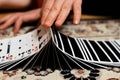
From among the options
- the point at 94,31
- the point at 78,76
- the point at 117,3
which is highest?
the point at 117,3

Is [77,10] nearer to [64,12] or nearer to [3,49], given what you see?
[64,12]

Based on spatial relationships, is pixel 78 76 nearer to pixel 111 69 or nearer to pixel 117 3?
pixel 111 69

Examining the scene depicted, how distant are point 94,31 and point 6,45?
0.34m

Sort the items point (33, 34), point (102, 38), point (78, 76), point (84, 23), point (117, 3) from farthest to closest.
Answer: point (117, 3), point (84, 23), point (102, 38), point (33, 34), point (78, 76)

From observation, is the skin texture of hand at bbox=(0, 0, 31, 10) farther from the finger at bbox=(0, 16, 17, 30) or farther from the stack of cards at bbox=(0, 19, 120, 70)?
the stack of cards at bbox=(0, 19, 120, 70)

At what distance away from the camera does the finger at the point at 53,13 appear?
2.00 ft

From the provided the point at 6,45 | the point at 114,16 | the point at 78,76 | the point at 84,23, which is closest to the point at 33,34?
the point at 6,45

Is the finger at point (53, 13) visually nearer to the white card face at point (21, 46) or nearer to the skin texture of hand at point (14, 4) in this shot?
the white card face at point (21, 46)

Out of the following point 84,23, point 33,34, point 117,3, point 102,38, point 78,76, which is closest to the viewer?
point 78,76

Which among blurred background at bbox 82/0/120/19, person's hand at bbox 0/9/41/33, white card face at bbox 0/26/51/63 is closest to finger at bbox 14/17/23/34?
person's hand at bbox 0/9/41/33

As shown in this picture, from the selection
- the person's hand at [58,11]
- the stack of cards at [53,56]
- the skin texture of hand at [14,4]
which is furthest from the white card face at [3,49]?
the skin texture of hand at [14,4]

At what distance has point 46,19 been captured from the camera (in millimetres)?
619

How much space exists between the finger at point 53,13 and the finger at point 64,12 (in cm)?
1

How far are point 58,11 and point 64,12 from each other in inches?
0.7
